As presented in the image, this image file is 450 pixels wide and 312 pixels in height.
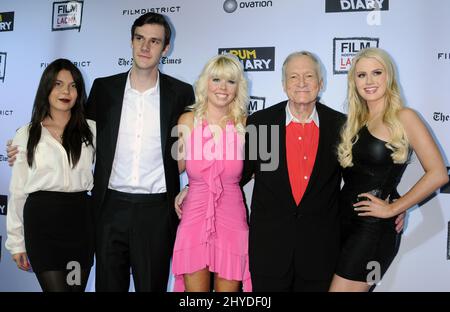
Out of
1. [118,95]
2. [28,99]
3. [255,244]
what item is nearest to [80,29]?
[28,99]

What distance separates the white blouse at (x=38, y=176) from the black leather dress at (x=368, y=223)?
1.50 metres

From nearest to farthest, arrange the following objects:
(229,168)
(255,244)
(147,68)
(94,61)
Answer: (255,244)
(229,168)
(147,68)
(94,61)

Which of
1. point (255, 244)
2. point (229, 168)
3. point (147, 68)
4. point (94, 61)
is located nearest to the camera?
point (255, 244)

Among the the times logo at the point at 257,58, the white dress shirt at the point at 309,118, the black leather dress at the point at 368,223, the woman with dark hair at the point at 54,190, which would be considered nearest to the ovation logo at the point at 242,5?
the the times logo at the point at 257,58

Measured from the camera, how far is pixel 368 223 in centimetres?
221

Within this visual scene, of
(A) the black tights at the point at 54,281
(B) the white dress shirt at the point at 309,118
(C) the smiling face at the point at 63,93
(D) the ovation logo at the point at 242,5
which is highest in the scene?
(D) the ovation logo at the point at 242,5

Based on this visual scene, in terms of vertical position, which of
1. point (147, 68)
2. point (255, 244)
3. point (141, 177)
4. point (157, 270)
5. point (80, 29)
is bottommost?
point (157, 270)

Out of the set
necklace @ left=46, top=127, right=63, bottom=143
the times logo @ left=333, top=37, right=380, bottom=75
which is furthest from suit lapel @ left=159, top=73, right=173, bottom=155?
the times logo @ left=333, top=37, right=380, bottom=75

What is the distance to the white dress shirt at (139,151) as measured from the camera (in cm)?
252

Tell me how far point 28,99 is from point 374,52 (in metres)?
2.92

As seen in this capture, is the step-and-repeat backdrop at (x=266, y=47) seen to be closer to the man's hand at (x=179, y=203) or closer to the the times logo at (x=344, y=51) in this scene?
the the times logo at (x=344, y=51)

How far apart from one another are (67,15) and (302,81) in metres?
2.37

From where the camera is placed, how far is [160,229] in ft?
8.25

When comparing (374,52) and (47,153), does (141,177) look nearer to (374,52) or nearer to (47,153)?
(47,153)
